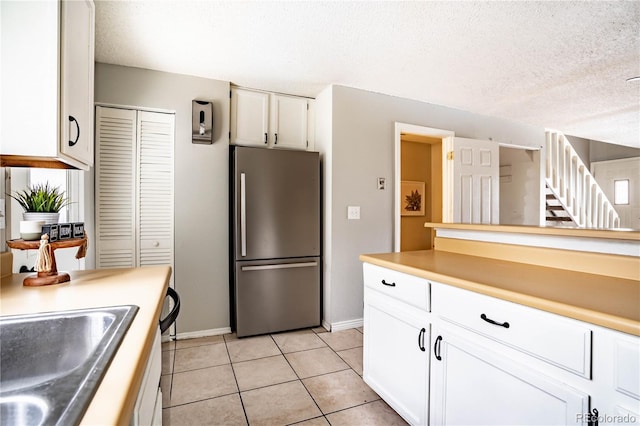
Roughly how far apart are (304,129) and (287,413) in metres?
2.60

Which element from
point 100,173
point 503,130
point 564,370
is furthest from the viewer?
point 503,130

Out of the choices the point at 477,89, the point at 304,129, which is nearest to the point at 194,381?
the point at 304,129

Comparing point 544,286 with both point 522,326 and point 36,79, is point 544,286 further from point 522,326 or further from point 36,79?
point 36,79

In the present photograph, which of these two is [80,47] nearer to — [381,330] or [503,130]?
[381,330]

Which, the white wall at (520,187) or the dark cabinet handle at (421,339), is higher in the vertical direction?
the white wall at (520,187)

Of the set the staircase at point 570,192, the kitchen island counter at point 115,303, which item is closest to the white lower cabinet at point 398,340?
the kitchen island counter at point 115,303

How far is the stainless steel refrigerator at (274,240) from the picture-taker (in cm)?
279

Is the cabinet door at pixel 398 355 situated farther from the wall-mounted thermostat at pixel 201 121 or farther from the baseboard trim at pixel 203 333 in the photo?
the wall-mounted thermostat at pixel 201 121

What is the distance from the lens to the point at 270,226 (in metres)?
2.88

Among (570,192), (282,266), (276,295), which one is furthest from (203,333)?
(570,192)

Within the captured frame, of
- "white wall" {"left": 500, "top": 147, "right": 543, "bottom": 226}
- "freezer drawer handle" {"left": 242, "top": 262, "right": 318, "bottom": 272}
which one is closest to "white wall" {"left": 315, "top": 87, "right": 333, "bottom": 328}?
"freezer drawer handle" {"left": 242, "top": 262, "right": 318, "bottom": 272}

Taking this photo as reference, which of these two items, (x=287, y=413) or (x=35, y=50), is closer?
(x=35, y=50)

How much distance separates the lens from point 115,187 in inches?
103

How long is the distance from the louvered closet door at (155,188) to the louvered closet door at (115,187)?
6cm
